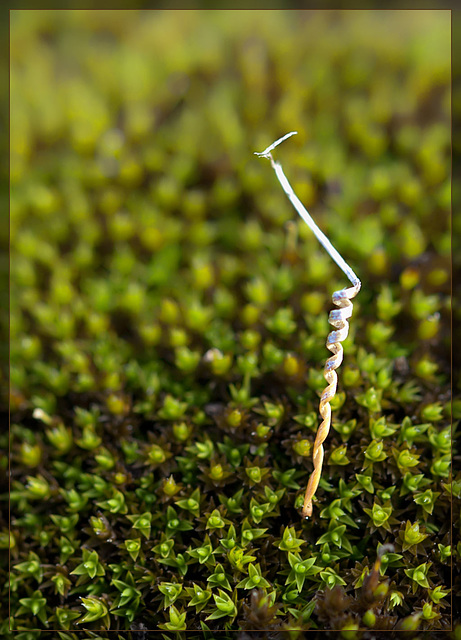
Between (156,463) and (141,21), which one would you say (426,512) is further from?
(141,21)

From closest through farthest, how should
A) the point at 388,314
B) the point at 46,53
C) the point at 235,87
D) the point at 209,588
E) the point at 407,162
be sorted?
the point at 209,588
the point at 388,314
the point at 407,162
the point at 235,87
the point at 46,53

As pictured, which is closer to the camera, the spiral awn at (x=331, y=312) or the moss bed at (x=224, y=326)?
the spiral awn at (x=331, y=312)

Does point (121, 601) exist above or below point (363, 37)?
below

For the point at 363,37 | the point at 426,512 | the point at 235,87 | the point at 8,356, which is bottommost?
the point at 426,512

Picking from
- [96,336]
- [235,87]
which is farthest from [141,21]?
[96,336]

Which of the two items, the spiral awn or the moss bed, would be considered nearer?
the spiral awn

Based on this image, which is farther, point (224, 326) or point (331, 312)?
point (224, 326)

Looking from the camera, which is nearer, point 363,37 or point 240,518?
point 240,518

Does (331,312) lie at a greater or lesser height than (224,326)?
greater
